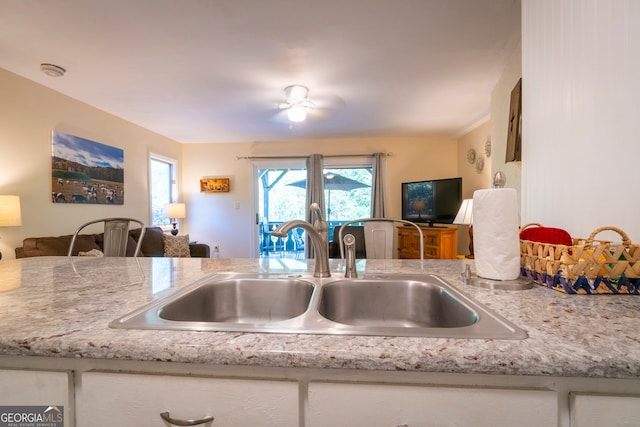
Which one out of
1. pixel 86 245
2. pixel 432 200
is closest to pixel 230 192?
pixel 86 245

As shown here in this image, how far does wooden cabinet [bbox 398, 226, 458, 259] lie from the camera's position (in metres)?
3.64

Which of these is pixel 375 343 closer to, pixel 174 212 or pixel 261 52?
pixel 261 52

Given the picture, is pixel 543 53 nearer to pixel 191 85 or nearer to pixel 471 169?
pixel 191 85

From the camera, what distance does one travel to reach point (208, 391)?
49 centimetres

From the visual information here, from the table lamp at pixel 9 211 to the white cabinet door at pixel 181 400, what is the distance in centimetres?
236

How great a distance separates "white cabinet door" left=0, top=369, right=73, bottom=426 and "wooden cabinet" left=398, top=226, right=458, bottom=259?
3743mm

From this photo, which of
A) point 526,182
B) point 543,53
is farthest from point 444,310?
point 543,53

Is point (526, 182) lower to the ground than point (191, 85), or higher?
lower

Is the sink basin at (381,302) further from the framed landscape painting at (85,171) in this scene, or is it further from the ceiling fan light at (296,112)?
the framed landscape painting at (85,171)

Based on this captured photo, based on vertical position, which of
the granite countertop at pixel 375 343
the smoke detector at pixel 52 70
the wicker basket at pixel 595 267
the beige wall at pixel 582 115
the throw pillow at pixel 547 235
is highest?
the smoke detector at pixel 52 70

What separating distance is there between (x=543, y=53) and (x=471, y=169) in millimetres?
3201

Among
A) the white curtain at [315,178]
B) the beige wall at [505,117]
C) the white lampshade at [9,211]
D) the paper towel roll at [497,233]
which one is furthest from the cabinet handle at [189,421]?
the white curtain at [315,178]

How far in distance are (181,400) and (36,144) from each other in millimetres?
3225

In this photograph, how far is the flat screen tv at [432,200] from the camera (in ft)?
12.6
